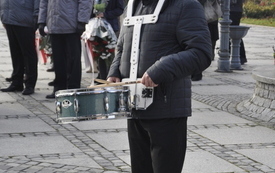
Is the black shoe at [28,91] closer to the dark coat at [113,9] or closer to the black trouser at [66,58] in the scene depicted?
the black trouser at [66,58]

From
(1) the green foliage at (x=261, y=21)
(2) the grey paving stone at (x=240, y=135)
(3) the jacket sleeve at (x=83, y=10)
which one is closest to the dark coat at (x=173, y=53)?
(2) the grey paving stone at (x=240, y=135)

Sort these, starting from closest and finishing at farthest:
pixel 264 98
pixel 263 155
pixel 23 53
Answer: pixel 263 155, pixel 264 98, pixel 23 53

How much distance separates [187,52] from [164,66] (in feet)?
0.51

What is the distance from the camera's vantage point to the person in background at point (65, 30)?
939cm

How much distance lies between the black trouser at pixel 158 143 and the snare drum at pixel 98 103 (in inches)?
8.1

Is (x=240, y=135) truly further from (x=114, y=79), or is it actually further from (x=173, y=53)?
(x=173, y=53)

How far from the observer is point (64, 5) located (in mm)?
9422

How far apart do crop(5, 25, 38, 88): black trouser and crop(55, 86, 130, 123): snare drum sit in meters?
6.22

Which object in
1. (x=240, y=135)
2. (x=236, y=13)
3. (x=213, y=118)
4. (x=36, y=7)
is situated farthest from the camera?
(x=236, y=13)

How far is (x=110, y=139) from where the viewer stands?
726cm

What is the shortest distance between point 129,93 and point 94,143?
321cm

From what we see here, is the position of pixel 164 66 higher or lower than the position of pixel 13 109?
higher

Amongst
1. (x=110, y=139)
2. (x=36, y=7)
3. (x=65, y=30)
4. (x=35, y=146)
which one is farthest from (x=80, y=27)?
(x=35, y=146)

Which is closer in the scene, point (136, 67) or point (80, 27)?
point (136, 67)
